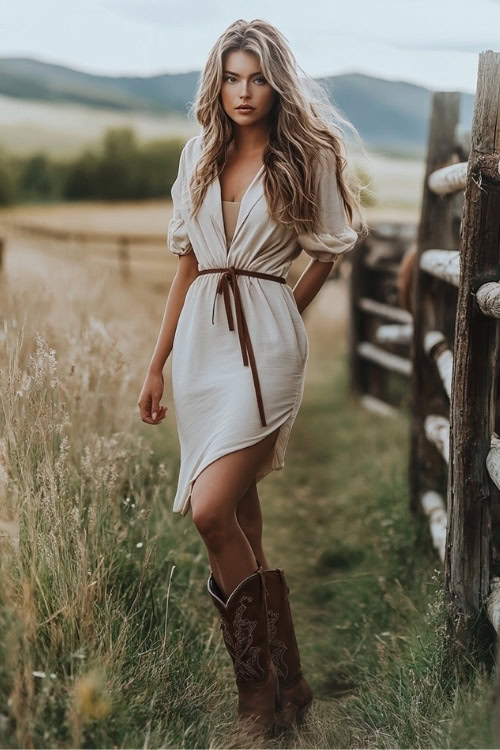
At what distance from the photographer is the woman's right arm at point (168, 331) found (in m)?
2.86

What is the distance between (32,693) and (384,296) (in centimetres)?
668

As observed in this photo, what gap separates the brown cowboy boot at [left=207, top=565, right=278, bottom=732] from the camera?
8.64 ft

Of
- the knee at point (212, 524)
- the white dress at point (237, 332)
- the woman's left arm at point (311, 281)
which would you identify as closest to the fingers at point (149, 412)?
the white dress at point (237, 332)

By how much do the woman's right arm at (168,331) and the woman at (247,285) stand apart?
0.08 meters

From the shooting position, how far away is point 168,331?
9.38 ft

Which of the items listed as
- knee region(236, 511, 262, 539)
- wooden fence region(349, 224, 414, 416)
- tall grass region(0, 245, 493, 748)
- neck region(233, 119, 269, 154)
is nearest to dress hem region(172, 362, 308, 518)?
knee region(236, 511, 262, 539)

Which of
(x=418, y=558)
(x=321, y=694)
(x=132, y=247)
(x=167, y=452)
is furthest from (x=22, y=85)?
(x=321, y=694)

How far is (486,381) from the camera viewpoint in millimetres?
2852

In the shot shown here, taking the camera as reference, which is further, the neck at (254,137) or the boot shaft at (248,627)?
the neck at (254,137)

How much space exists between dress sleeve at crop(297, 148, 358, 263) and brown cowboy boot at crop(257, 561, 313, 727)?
3.55 feet

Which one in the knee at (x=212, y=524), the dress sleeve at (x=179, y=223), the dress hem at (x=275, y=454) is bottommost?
the knee at (x=212, y=524)

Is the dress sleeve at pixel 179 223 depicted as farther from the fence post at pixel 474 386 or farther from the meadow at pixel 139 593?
the fence post at pixel 474 386

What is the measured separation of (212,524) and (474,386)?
102 centimetres

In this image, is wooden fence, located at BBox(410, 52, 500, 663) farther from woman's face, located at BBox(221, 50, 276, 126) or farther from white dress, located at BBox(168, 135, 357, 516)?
woman's face, located at BBox(221, 50, 276, 126)
